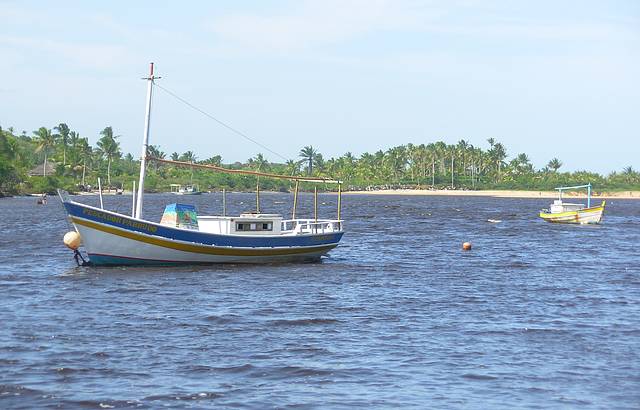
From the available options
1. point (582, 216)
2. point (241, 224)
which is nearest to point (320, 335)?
point (241, 224)

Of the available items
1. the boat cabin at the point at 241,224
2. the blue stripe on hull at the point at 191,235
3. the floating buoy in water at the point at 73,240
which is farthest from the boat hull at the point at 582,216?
the floating buoy in water at the point at 73,240

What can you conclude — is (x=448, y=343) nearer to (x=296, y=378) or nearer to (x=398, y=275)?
(x=296, y=378)

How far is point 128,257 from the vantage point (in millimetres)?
39500

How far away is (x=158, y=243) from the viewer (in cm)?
3956

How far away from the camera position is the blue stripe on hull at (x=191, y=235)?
3800 centimetres

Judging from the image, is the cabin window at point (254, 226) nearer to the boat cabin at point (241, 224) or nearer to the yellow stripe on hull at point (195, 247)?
the boat cabin at point (241, 224)

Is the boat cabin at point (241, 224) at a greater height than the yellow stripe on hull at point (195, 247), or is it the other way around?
the boat cabin at point (241, 224)

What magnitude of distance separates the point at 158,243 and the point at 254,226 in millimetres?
5188

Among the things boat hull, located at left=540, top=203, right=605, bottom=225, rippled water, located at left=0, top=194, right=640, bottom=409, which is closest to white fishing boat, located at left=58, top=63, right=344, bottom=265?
rippled water, located at left=0, top=194, right=640, bottom=409

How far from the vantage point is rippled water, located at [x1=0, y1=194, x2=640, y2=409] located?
62.2 feet

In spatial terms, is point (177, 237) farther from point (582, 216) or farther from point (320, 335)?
point (582, 216)

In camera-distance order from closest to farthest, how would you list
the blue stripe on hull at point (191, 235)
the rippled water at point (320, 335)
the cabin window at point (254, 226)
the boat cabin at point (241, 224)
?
the rippled water at point (320, 335)
the blue stripe on hull at point (191, 235)
the boat cabin at point (241, 224)
the cabin window at point (254, 226)

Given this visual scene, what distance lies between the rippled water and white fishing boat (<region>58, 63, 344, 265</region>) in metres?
0.89

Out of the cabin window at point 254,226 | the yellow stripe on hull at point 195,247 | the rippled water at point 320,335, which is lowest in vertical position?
the rippled water at point 320,335
